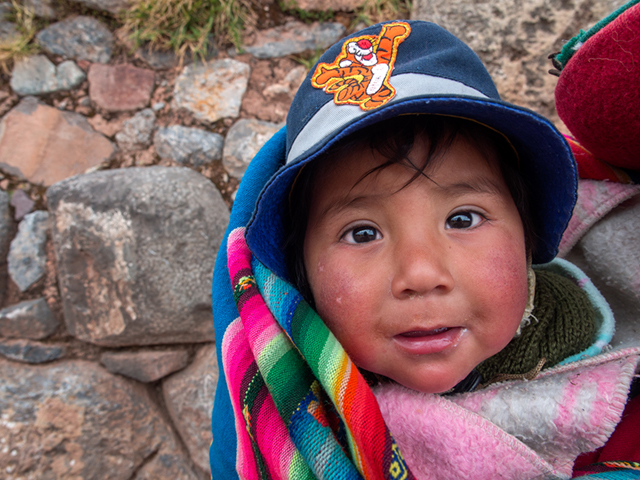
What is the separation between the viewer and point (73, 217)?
1.50 metres

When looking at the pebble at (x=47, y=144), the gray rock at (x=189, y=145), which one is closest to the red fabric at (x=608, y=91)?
the gray rock at (x=189, y=145)

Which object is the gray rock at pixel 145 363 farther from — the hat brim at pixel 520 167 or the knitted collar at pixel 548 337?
the knitted collar at pixel 548 337

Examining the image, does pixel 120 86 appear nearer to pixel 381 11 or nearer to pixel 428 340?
pixel 381 11

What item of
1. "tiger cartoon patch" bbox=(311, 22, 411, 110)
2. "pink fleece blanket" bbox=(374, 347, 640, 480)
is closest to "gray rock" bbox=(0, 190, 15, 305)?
"tiger cartoon patch" bbox=(311, 22, 411, 110)

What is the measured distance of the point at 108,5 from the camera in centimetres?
175

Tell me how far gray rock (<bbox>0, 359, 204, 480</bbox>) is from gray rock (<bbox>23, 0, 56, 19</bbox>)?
56.2 inches

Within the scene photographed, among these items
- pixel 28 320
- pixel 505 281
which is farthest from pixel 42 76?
pixel 505 281

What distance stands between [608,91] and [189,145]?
4.78ft

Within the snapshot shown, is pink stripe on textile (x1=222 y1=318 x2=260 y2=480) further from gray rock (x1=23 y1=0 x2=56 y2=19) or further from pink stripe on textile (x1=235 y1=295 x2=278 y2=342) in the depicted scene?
gray rock (x1=23 y1=0 x2=56 y2=19)

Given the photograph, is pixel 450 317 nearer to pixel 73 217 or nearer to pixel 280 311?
pixel 280 311

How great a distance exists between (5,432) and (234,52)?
5.58ft

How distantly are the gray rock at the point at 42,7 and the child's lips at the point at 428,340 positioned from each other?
1990 mm

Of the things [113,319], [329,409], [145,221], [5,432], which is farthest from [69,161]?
[329,409]

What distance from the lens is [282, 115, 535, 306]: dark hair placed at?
0.71 meters
